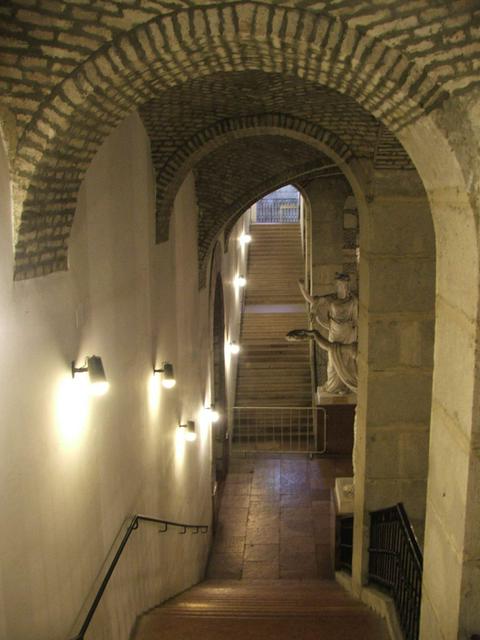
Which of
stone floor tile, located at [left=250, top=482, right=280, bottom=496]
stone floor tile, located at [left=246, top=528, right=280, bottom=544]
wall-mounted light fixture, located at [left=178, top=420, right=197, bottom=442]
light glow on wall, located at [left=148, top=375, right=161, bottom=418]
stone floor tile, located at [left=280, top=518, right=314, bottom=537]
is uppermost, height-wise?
light glow on wall, located at [left=148, top=375, right=161, bottom=418]

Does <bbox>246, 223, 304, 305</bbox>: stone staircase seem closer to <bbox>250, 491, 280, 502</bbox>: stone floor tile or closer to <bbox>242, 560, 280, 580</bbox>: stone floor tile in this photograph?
<bbox>250, 491, 280, 502</bbox>: stone floor tile

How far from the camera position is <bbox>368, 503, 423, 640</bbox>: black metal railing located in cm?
492

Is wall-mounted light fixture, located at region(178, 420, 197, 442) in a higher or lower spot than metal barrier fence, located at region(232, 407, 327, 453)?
higher

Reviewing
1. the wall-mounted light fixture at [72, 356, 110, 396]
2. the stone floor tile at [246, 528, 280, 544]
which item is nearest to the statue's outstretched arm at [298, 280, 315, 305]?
the stone floor tile at [246, 528, 280, 544]

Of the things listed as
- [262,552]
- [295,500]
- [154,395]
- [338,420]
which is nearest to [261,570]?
[262,552]

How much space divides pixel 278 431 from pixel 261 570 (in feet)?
16.2

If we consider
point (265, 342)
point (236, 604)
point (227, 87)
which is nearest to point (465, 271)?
point (227, 87)

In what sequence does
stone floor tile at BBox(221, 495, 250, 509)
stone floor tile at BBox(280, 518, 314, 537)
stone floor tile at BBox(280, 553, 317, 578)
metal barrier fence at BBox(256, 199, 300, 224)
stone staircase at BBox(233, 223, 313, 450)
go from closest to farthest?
1. stone floor tile at BBox(280, 553, 317, 578)
2. stone floor tile at BBox(280, 518, 314, 537)
3. stone floor tile at BBox(221, 495, 250, 509)
4. stone staircase at BBox(233, 223, 313, 450)
5. metal barrier fence at BBox(256, 199, 300, 224)

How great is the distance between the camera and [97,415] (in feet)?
14.8

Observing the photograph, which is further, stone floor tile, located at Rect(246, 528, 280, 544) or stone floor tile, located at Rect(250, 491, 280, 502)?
stone floor tile, located at Rect(250, 491, 280, 502)

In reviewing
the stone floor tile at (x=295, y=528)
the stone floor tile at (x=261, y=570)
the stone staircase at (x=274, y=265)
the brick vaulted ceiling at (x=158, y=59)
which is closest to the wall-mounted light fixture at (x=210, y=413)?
the stone floor tile at (x=295, y=528)

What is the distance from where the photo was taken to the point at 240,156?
8.09 metres

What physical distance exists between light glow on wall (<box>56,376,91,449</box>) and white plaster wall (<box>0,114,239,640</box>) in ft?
0.04

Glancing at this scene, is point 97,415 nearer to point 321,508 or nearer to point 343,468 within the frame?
point 321,508
